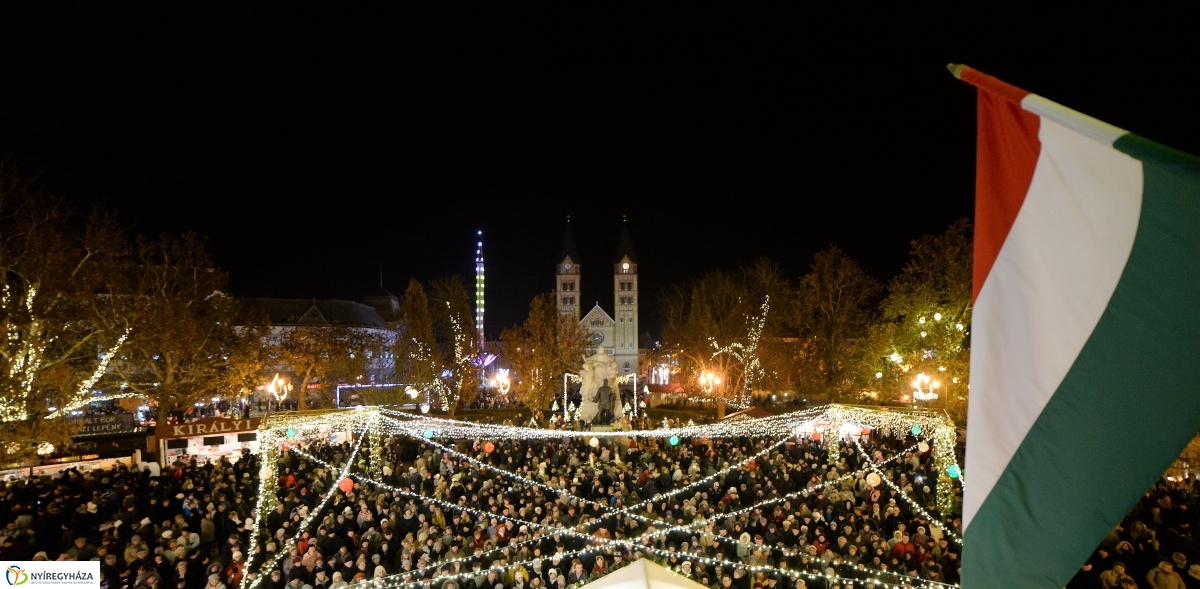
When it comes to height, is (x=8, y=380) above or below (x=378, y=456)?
above

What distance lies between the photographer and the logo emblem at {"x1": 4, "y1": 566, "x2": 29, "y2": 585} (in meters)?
7.80

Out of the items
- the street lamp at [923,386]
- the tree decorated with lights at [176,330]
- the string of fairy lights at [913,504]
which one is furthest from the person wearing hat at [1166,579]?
the tree decorated with lights at [176,330]

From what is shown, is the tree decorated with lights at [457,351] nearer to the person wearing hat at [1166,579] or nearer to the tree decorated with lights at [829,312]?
the tree decorated with lights at [829,312]

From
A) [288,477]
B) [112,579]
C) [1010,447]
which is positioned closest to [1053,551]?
[1010,447]

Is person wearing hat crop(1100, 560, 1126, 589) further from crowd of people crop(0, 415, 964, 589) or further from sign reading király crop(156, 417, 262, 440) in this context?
sign reading király crop(156, 417, 262, 440)

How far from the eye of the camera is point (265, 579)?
31.6 feet

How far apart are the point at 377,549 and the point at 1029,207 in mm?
9821

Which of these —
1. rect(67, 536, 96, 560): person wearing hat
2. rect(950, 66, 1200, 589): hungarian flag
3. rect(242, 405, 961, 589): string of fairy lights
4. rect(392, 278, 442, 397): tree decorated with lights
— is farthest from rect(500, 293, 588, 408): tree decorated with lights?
A: rect(950, 66, 1200, 589): hungarian flag

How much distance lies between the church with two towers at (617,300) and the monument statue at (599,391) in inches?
2282

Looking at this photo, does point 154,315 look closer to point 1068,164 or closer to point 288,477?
point 288,477

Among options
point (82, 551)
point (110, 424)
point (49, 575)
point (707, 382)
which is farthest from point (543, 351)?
point (49, 575)

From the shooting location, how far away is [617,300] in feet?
272

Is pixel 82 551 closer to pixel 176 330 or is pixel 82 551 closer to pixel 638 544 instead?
pixel 638 544

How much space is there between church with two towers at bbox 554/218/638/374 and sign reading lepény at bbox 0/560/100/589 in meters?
74.7
